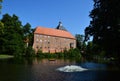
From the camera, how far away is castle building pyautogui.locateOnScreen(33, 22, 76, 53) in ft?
295

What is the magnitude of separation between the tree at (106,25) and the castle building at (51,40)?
6167 cm

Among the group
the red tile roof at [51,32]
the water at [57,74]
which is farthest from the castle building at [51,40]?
the water at [57,74]

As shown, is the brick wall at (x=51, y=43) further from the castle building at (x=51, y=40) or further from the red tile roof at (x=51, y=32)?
the red tile roof at (x=51, y=32)

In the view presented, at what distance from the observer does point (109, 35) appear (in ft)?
75.3

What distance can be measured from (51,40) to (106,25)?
7393cm

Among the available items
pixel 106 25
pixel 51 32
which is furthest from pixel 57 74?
pixel 51 32

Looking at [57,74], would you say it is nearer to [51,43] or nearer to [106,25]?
[106,25]

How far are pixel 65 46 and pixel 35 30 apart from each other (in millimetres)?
20074

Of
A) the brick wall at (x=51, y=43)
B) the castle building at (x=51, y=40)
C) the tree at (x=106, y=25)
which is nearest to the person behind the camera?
the tree at (x=106, y=25)

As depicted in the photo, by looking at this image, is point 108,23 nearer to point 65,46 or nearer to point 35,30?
point 35,30

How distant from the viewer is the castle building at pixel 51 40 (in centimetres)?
8988

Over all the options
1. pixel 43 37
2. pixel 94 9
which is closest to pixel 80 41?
pixel 43 37

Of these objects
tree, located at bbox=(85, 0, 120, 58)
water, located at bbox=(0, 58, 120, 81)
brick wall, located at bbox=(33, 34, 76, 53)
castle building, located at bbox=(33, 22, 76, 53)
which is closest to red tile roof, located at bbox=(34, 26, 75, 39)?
castle building, located at bbox=(33, 22, 76, 53)

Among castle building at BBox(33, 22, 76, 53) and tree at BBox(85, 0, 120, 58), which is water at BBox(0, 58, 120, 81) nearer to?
tree at BBox(85, 0, 120, 58)
